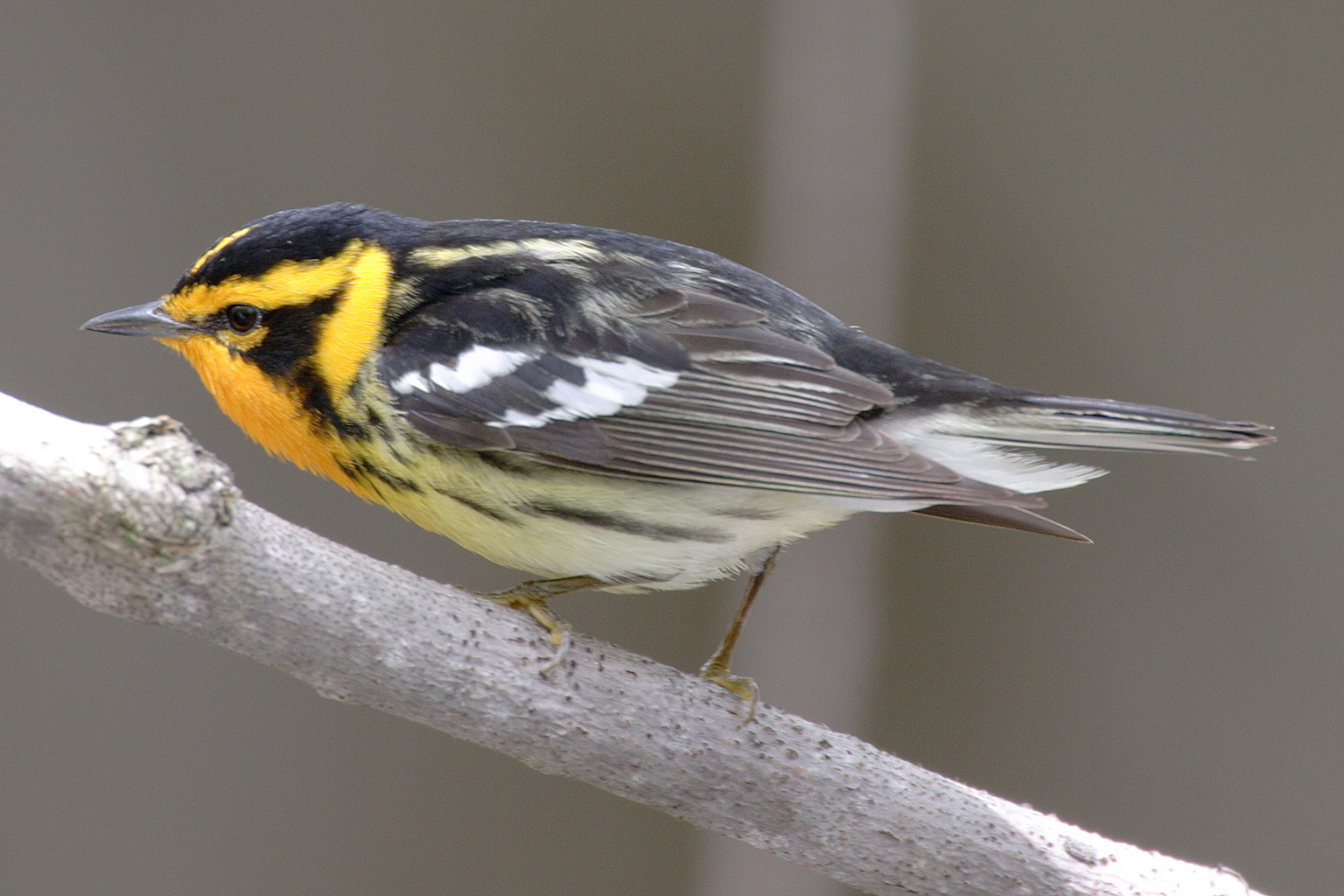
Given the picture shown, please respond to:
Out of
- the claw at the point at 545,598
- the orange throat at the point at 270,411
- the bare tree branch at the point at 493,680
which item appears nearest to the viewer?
the bare tree branch at the point at 493,680

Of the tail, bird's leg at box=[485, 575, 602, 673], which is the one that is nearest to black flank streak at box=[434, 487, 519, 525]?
bird's leg at box=[485, 575, 602, 673]

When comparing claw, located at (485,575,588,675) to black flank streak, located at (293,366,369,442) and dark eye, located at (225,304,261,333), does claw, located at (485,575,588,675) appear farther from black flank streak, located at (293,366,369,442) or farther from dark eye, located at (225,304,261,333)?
dark eye, located at (225,304,261,333)

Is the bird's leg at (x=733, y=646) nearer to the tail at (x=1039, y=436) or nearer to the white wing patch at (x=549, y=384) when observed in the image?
the tail at (x=1039, y=436)

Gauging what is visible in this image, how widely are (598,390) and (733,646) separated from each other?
64 cm

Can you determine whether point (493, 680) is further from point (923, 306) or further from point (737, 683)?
point (923, 306)

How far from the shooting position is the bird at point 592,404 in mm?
2453

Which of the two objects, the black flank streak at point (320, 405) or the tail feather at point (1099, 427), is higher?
the tail feather at point (1099, 427)

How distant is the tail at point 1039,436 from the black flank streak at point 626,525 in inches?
20.2

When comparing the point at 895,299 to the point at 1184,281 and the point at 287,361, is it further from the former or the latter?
the point at 287,361

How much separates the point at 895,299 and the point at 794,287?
45 cm

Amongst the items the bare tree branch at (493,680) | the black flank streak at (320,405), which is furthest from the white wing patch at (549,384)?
the bare tree branch at (493,680)

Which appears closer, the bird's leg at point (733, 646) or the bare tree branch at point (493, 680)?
the bare tree branch at point (493, 680)

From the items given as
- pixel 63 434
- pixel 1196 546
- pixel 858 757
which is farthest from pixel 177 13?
pixel 1196 546

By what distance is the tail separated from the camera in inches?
93.6
